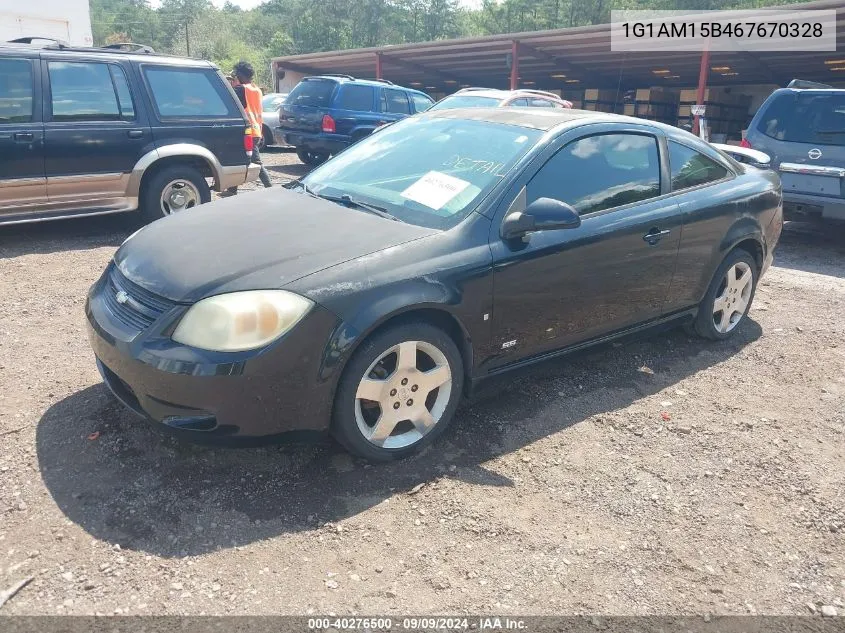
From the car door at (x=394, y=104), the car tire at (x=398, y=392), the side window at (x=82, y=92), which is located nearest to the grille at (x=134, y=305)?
the car tire at (x=398, y=392)

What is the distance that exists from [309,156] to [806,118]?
9.05 meters

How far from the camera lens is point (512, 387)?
3.93 m

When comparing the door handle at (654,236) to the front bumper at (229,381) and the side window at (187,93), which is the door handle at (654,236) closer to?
the front bumper at (229,381)

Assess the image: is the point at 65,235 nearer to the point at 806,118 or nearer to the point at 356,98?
the point at 356,98

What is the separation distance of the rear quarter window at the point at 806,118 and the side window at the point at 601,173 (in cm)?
479

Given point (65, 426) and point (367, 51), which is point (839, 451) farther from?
point (367, 51)

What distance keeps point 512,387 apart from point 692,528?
1.37 metres

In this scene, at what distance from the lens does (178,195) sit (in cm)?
706

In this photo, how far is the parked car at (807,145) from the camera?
289 inches

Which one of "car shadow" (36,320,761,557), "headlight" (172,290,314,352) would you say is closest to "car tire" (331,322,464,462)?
"car shadow" (36,320,761,557)

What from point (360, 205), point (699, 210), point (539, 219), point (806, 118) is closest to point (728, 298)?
point (699, 210)

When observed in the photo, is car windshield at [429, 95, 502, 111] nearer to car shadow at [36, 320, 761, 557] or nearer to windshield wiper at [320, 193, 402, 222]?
windshield wiper at [320, 193, 402, 222]

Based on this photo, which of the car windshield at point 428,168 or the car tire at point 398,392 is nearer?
the car tire at point 398,392

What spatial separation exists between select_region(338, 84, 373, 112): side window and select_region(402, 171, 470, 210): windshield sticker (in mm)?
9736
